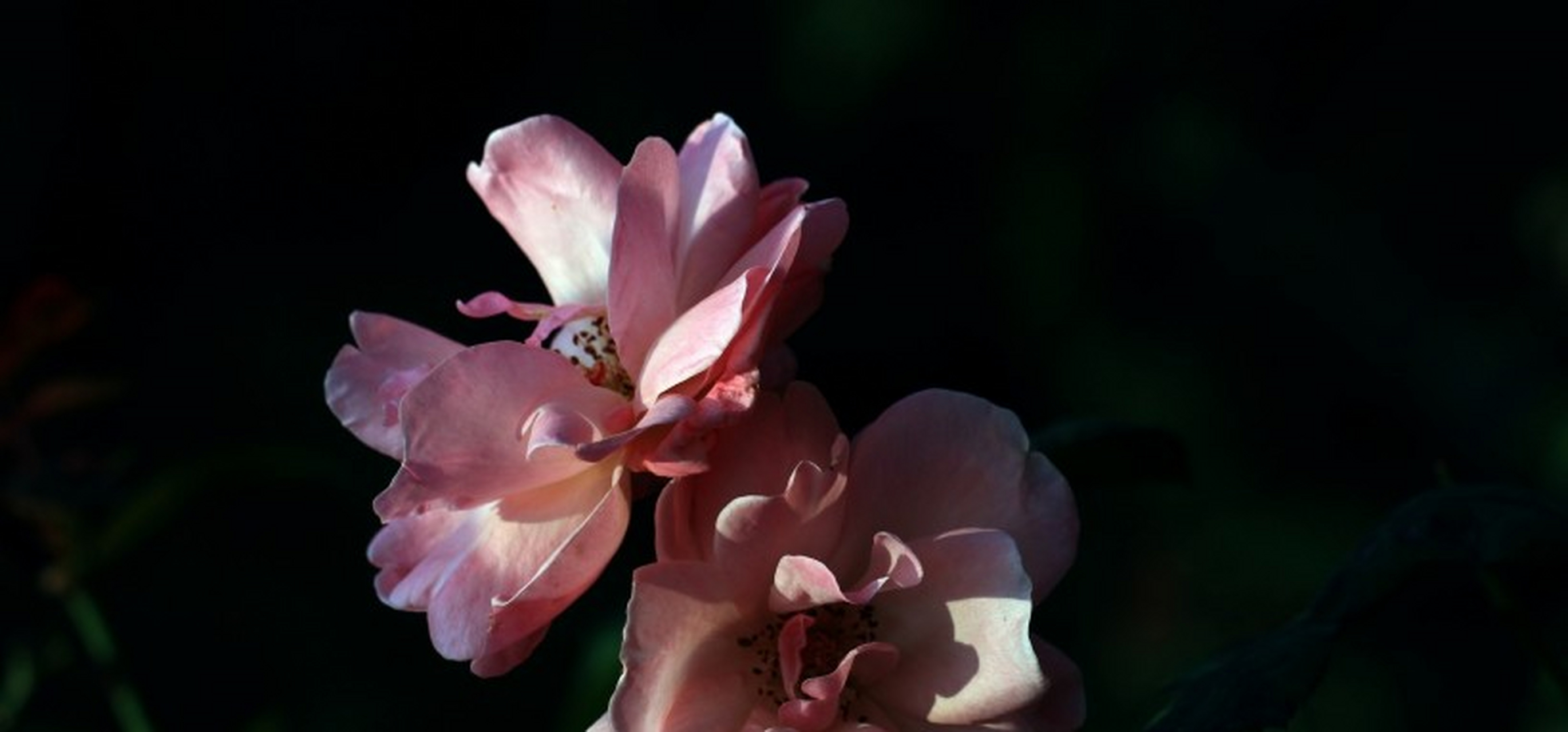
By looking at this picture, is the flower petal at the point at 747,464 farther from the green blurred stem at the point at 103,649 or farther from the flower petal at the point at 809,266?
the green blurred stem at the point at 103,649

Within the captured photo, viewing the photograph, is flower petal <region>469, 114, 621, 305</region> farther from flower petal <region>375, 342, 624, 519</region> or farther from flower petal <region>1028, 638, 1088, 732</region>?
Answer: flower petal <region>1028, 638, 1088, 732</region>

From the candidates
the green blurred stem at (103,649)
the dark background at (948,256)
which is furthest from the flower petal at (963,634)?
the dark background at (948,256)

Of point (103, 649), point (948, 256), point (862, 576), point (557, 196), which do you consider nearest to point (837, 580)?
point (862, 576)

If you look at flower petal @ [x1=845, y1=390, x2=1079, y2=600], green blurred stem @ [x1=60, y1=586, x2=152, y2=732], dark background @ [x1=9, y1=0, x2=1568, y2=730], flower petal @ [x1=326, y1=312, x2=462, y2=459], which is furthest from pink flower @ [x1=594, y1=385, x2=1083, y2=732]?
dark background @ [x1=9, y1=0, x2=1568, y2=730]

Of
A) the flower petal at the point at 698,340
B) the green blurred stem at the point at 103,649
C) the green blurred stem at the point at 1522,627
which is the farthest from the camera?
the green blurred stem at the point at 103,649

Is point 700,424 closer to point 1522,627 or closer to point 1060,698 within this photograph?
point 1060,698

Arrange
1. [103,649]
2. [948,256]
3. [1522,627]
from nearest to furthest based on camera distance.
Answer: [1522,627]
[103,649]
[948,256]
